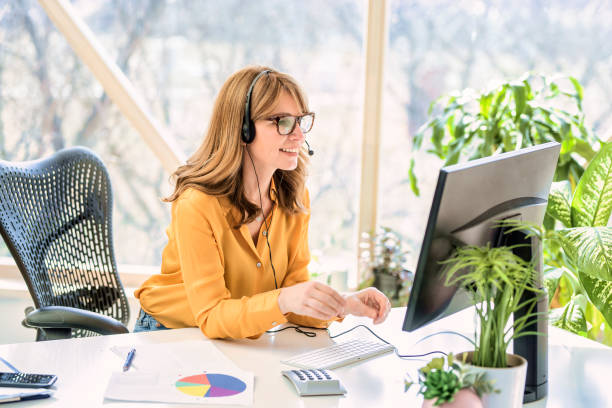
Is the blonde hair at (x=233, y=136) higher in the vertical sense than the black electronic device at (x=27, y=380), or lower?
higher

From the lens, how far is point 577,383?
4.76 feet

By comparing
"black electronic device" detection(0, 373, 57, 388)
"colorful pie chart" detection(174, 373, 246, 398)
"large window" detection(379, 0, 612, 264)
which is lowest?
"colorful pie chart" detection(174, 373, 246, 398)

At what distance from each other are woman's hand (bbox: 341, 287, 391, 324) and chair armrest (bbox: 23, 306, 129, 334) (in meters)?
0.69

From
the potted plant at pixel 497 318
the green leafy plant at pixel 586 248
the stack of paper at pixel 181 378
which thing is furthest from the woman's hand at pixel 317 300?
the green leafy plant at pixel 586 248

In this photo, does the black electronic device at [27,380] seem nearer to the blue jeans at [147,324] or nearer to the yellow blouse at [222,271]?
the yellow blouse at [222,271]

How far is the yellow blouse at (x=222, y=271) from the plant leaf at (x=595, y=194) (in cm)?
110

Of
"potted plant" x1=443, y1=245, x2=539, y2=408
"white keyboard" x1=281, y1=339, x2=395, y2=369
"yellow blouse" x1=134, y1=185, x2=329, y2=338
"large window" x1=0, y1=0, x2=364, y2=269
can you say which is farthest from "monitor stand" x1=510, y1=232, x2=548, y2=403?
"large window" x1=0, y1=0, x2=364, y2=269

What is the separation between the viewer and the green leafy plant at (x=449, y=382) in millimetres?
1051

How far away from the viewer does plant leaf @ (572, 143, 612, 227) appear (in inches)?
93.1

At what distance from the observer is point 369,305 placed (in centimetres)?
167

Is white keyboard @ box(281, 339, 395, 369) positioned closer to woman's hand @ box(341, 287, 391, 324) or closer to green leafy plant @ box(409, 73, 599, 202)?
woman's hand @ box(341, 287, 391, 324)

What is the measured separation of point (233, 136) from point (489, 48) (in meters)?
1.88

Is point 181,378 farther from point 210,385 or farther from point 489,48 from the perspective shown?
point 489,48

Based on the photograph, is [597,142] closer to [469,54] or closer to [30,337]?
[469,54]
